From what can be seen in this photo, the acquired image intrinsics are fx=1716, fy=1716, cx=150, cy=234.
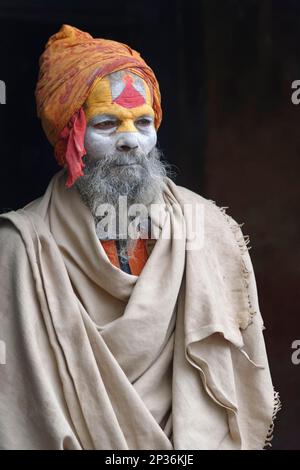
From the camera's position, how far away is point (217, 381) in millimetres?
5875

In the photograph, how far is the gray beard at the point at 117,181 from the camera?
6.00 metres

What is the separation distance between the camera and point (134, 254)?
605 cm

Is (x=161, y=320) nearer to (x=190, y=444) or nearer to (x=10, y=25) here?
(x=190, y=444)

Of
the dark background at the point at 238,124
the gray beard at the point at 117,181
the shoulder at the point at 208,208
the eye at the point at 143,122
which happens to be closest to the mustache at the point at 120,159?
the gray beard at the point at 117,181

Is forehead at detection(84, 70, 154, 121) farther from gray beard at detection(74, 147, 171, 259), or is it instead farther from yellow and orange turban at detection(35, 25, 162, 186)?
gray beard at detection(74, 147, 171, 259)

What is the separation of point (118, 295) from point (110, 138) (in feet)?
1.80

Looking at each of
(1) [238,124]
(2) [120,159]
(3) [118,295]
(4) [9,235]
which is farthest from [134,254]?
(1) [238,124]

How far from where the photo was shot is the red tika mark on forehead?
595 centimetres

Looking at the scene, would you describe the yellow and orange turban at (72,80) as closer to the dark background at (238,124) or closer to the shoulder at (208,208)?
the shoulder at (208,208)

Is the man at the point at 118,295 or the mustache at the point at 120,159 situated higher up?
the mustache at the point at 120,159

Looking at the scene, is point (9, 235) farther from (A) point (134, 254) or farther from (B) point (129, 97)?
(B) point (129, 97)

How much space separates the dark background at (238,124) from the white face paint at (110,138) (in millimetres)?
1029

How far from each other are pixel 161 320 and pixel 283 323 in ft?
4.45

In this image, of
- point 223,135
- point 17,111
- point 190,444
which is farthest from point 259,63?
point 190,444
